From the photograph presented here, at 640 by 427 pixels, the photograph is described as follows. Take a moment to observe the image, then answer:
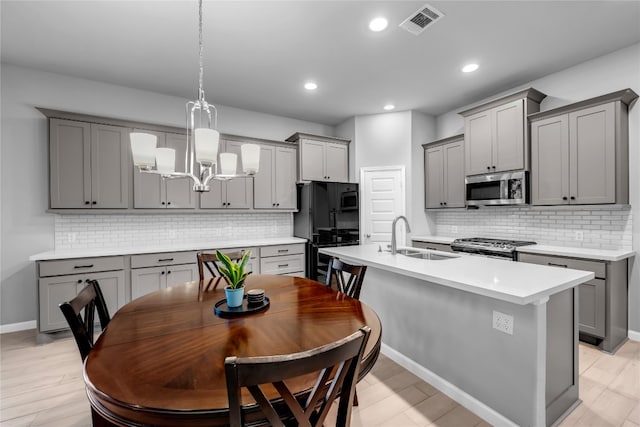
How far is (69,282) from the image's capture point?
118 inches

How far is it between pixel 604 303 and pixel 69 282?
5.24 meters

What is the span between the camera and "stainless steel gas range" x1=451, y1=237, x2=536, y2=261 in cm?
326

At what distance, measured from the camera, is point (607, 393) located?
2.04m

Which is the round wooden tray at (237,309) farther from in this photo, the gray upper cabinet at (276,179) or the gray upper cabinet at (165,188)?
the gray upper cabinet at (276,179)

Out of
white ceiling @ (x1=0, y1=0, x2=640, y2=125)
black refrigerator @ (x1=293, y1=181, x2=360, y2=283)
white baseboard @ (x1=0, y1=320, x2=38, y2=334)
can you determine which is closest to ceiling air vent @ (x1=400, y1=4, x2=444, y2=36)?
white ceiling @ (x1=0, y1=0, x2=640, y2=125)

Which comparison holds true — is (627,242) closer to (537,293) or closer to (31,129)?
(537,293)

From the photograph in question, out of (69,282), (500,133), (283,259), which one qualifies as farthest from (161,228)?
(500,133)

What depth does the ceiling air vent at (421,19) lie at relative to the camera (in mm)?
2395

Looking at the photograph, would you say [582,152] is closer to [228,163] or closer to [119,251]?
[228,163]

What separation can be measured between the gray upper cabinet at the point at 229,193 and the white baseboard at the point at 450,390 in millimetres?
2789

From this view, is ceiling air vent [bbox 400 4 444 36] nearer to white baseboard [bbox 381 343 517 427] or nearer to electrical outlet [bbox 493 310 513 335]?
electrical outlet [bbox 493 310 513 335]

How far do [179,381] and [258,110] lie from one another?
442cm

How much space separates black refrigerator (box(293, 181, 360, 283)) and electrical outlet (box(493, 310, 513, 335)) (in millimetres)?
2621

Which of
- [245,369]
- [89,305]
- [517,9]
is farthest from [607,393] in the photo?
[89,305]
